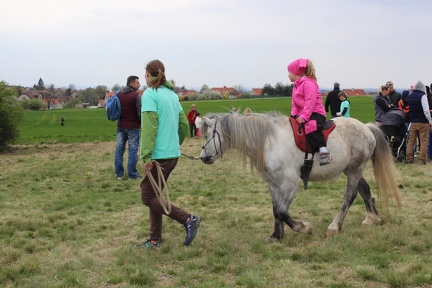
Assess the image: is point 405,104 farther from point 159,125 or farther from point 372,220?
point 159,125

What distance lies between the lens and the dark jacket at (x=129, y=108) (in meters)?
10.8

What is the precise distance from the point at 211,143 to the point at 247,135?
0.45 metres

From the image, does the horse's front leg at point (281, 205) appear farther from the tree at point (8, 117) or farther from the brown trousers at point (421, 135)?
the tree at point (8, 117)

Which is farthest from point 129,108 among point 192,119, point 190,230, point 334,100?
point 192,119

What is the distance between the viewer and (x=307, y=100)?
6.03 m

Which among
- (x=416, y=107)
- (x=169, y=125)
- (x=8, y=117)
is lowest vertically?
(x=8, y=117)

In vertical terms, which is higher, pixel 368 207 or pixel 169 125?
pixel 169 125

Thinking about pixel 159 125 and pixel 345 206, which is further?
pixel 345 206

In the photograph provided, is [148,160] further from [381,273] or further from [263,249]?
[381,273]

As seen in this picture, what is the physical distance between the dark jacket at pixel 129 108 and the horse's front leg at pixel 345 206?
5551 millimetres

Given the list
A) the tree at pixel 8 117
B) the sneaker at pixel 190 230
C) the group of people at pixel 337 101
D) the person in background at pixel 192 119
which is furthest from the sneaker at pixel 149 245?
the person in background at pixel 192 119

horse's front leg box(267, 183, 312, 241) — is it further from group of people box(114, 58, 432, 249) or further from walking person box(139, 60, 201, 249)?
walking person box(139, 60, 201, 249)

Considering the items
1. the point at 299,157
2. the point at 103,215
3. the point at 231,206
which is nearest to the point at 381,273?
the point at 299,157

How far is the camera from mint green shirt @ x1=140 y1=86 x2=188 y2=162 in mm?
5715
